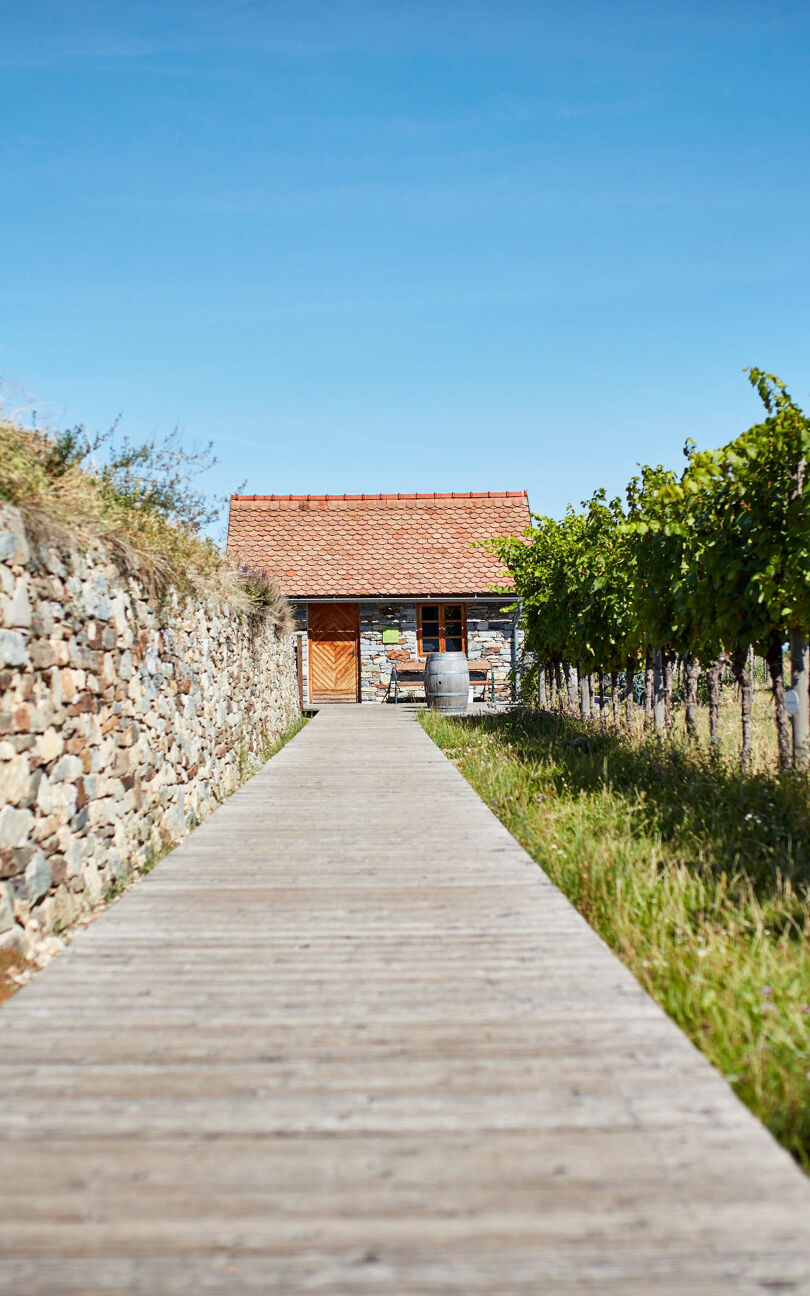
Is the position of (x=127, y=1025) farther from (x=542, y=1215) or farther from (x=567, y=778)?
(x=567, y=778)

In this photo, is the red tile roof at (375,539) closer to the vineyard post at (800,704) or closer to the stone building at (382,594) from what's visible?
the stone building at (382,594)

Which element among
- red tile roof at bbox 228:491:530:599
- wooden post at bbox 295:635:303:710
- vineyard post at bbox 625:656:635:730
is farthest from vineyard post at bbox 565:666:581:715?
red tile roof at bbox 228:491:530:599

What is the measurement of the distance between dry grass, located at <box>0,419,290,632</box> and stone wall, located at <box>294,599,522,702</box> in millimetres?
11472

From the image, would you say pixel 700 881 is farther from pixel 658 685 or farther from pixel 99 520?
pixel 658 685

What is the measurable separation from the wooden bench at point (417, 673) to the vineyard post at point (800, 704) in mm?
13926

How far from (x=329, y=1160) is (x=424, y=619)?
19.2 m

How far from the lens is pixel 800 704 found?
23.6 ft

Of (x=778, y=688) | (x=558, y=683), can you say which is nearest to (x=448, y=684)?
(x=558, y=683)

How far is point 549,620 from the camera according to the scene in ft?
46.8

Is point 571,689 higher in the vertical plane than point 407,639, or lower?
lower

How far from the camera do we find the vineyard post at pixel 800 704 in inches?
284

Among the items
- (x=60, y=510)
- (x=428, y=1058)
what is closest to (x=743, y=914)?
(x=428, y=1058)

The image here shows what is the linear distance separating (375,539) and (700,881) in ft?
61.2

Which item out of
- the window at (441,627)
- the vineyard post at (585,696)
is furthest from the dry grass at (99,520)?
the window at (441,627)
